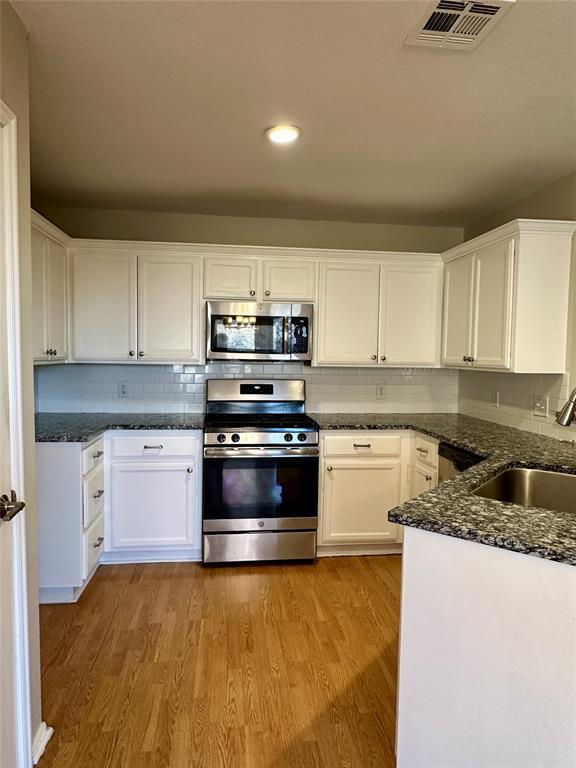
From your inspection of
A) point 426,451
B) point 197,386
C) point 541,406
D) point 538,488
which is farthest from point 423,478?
point 197,386

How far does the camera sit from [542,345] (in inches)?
104

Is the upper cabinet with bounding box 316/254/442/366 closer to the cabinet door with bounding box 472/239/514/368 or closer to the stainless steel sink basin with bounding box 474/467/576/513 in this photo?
the cabinet door with bounding box 472/239/514/368

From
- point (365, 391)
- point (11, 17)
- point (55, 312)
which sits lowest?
point (365, 391)

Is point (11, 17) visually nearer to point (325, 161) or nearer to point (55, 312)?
point (325, 161)

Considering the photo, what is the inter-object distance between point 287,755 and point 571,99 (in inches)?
106

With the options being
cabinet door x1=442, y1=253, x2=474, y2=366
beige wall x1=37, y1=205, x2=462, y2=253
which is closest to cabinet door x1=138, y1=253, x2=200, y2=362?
beige wall x1=37, y1=205, x2=462, y2=253

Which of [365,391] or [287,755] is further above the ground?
[365,391]

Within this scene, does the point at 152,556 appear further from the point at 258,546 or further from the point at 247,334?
the point at 247,334

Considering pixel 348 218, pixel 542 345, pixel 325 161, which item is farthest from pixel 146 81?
pixel 542 345

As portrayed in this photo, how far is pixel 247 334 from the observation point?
3.32 meters

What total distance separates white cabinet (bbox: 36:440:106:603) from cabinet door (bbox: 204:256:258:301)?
1.36 m

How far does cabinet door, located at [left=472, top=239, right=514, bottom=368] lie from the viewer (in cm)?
267

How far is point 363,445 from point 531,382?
1.12 metres

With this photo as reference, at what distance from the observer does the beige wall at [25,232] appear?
143 centimetres
